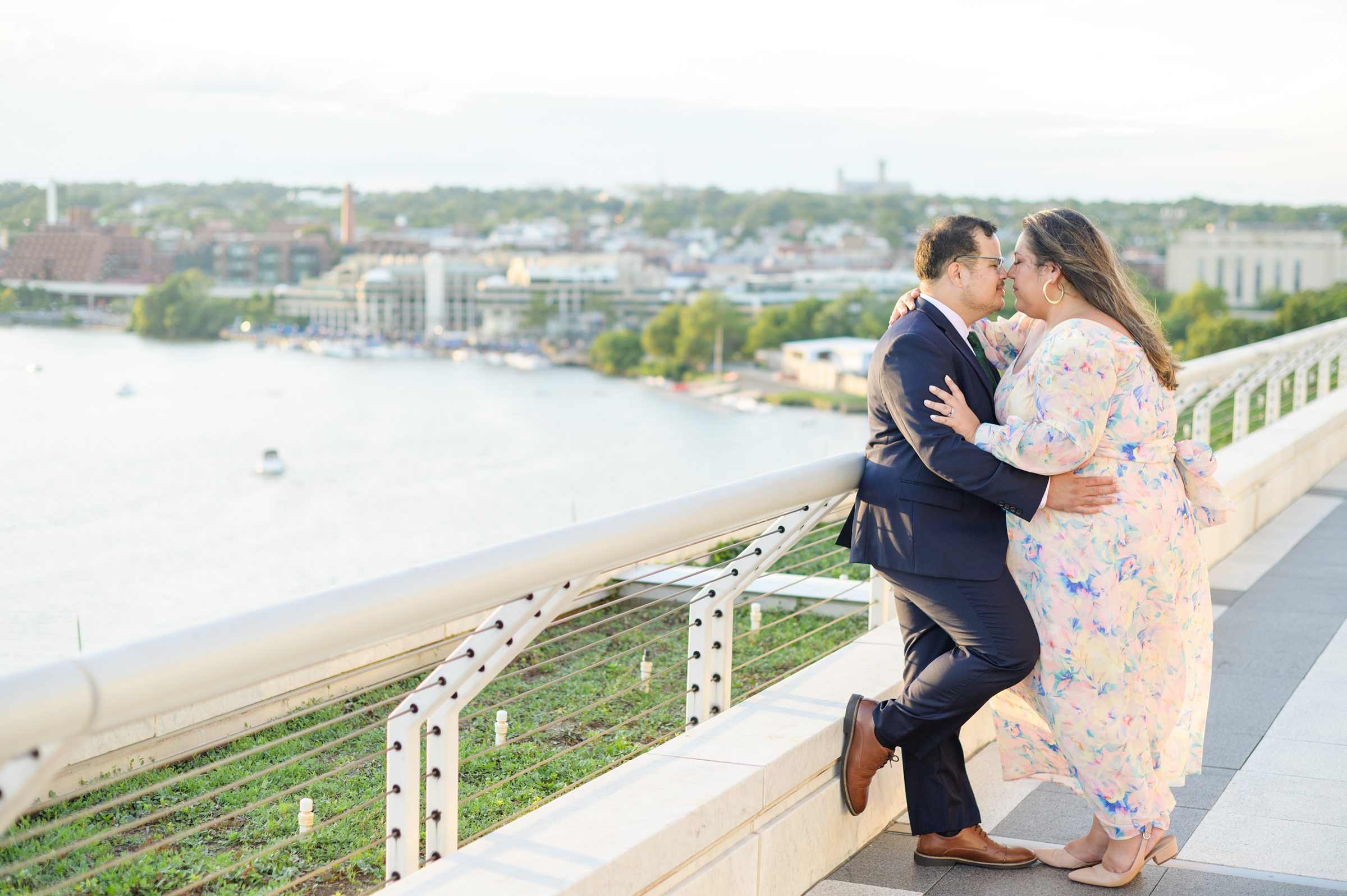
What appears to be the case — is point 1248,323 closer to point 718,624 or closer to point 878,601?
point 878,601

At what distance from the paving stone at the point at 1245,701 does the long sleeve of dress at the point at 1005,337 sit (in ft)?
4.44

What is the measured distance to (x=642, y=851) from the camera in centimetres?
199

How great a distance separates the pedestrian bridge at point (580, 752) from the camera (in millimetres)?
1551

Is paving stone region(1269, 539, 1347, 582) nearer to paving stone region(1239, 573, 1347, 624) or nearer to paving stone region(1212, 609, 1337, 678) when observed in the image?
paving stone region(1239, 573, 1347, 624)

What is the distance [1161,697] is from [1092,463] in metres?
0.49

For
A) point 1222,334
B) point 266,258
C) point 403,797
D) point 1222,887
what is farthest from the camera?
point 266,258

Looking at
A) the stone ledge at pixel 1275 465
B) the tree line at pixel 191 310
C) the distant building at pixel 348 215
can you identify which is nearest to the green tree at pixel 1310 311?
the stone ledge at pixel 1275 465

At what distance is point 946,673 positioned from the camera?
2.50 meters

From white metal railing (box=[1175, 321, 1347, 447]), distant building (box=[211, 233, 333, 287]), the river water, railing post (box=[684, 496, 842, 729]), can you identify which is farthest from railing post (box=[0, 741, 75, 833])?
distant building (box=[211, 233, 333, 287])

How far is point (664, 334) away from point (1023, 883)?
321 feet

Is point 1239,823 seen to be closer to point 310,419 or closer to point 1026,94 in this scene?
point 310,419

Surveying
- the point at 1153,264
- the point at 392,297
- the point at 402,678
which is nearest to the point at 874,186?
the point at 1153,264

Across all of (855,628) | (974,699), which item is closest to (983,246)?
(974,699)

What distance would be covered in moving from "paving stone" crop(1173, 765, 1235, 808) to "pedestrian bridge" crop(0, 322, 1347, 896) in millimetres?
10
